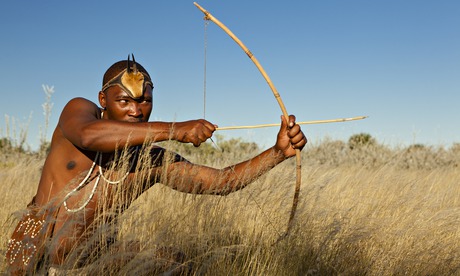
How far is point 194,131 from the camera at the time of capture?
2863mm

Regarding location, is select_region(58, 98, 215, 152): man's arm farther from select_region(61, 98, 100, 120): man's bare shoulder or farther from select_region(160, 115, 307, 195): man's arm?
select_region(160, 115, 307, 195): man's arm

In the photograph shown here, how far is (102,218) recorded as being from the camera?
3334mm

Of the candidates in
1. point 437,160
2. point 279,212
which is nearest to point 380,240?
point 279,212

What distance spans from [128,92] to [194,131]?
699 millimetres

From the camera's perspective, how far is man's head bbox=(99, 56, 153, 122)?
3.37 m

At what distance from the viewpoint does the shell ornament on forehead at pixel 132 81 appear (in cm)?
334

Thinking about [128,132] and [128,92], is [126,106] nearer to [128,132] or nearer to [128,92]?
[128,92]

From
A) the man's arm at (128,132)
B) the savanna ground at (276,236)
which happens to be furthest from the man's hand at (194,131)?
the savanna ground at (276,236)

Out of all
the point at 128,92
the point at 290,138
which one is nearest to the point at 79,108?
the point at 128,92

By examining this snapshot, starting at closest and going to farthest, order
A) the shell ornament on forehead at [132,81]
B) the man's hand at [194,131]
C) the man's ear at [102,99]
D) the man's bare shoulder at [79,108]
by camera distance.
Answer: the man's hand at [194,131]
the man's bare shoulder at [79,108]
the shell ornament on forehead at [132,81]
the man's ear at [102,99]

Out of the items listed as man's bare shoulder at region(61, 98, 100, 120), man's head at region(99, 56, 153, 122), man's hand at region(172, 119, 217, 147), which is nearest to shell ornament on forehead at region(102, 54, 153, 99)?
man's head at region(99, 56, 153, 122)

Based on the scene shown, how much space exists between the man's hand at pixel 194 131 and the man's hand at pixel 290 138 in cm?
66

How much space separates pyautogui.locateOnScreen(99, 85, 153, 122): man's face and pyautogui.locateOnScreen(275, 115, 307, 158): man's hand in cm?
86

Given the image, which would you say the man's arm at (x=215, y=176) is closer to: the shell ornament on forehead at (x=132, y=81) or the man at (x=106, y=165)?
the man at (x=106, y=165)
